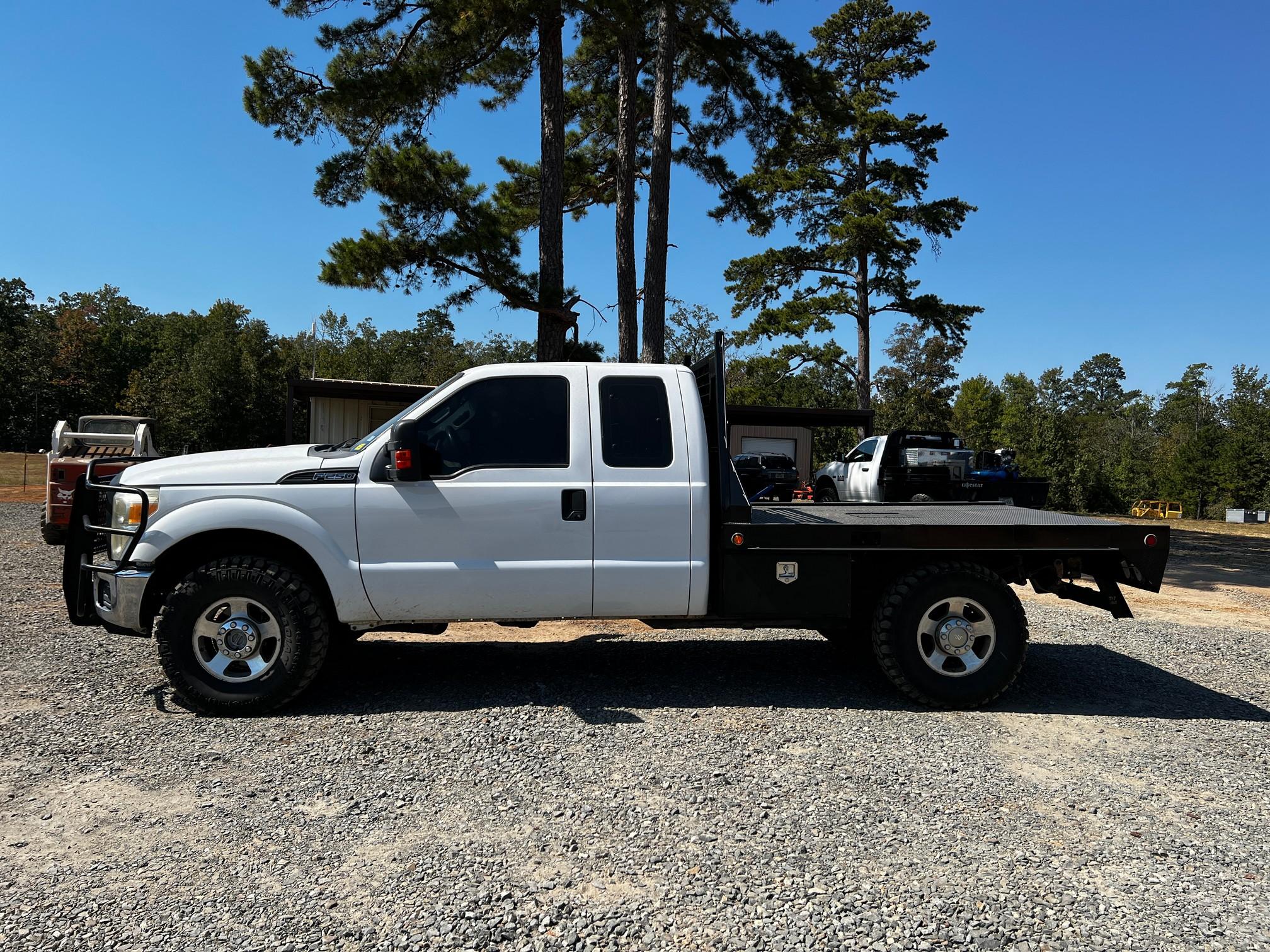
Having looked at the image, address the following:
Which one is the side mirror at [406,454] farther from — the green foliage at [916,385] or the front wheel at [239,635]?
the green foliage at [916,385]

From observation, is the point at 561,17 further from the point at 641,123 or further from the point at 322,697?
the point at 322,697

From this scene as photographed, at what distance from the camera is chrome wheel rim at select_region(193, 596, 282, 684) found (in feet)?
14.9

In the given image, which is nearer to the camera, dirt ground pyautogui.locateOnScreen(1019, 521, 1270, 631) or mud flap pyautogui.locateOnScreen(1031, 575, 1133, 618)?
mud flap pyautogui.locateOnScreen(1031, 575, 1133, 618)

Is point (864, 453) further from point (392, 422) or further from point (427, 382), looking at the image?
point (427, 382)

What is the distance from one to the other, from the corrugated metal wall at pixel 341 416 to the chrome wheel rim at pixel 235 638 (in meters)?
14.5

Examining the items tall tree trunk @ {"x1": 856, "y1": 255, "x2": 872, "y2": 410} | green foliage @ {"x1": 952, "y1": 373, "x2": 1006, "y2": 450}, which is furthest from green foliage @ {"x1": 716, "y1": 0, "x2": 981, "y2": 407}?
green foliage @ {"x1": 952, "y1": 373, "x2": 1006, "y2": 450}

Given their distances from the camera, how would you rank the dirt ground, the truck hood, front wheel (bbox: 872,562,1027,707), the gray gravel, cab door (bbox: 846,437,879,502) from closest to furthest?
the gray gravel, the truck hood, front wheel (bbox: 872,562,1027,707), the dirt ground, cab door (bbox: 846,437,879,502)

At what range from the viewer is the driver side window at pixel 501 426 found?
4715 millimetres

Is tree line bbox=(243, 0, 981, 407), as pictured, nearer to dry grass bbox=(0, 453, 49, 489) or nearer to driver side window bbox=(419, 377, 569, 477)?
driver side window bbox=(419, 377, 569, 477)

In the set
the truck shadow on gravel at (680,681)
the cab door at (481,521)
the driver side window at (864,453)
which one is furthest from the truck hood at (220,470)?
the driver side window at (864,453)

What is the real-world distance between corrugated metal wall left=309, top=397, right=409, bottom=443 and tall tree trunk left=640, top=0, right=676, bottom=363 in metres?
7.36

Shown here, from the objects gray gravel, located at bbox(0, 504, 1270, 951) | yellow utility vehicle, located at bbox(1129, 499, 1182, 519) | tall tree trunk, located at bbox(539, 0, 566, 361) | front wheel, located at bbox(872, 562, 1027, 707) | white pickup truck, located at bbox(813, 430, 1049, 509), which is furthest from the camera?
yellow utility vehicle, located at bbox(1129, 499, 1182, 519)

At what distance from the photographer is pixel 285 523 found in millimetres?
4551

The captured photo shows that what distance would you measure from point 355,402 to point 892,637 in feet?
54.8
